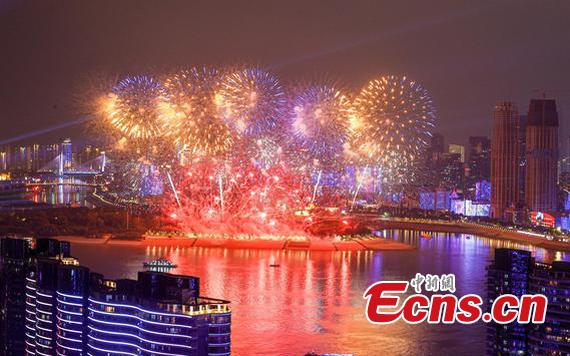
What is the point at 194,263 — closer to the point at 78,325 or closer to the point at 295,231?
the point at 295,231

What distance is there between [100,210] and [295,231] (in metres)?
7.27

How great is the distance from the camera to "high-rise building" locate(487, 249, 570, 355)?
469 inches

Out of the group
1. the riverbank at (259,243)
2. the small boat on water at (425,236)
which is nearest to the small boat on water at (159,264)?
the riverbank at (259,243)

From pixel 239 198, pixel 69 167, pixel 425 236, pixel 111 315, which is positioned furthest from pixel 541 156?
pixel 111 315

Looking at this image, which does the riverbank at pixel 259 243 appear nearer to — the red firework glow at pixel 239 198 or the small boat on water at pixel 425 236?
the red firework glow at pixel 239 198

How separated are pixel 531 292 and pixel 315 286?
709 centimetres

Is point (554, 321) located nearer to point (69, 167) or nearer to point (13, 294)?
point (13, 294)

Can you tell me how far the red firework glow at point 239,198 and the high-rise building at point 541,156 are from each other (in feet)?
89.4

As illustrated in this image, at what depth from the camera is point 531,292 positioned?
12.7 metres

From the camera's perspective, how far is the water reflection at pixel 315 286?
46.4 ft

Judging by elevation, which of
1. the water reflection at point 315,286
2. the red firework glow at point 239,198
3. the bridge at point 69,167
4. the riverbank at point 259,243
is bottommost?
the water reflection at point 315,286

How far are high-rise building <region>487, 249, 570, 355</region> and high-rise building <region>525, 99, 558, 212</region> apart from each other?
3828 centimetres

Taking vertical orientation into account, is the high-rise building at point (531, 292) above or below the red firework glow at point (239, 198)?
below

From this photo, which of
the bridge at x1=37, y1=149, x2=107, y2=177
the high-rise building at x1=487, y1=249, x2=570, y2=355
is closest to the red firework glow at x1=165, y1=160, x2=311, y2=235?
the high-rise building at x1=487, y1=249, x2=570, y2=355
